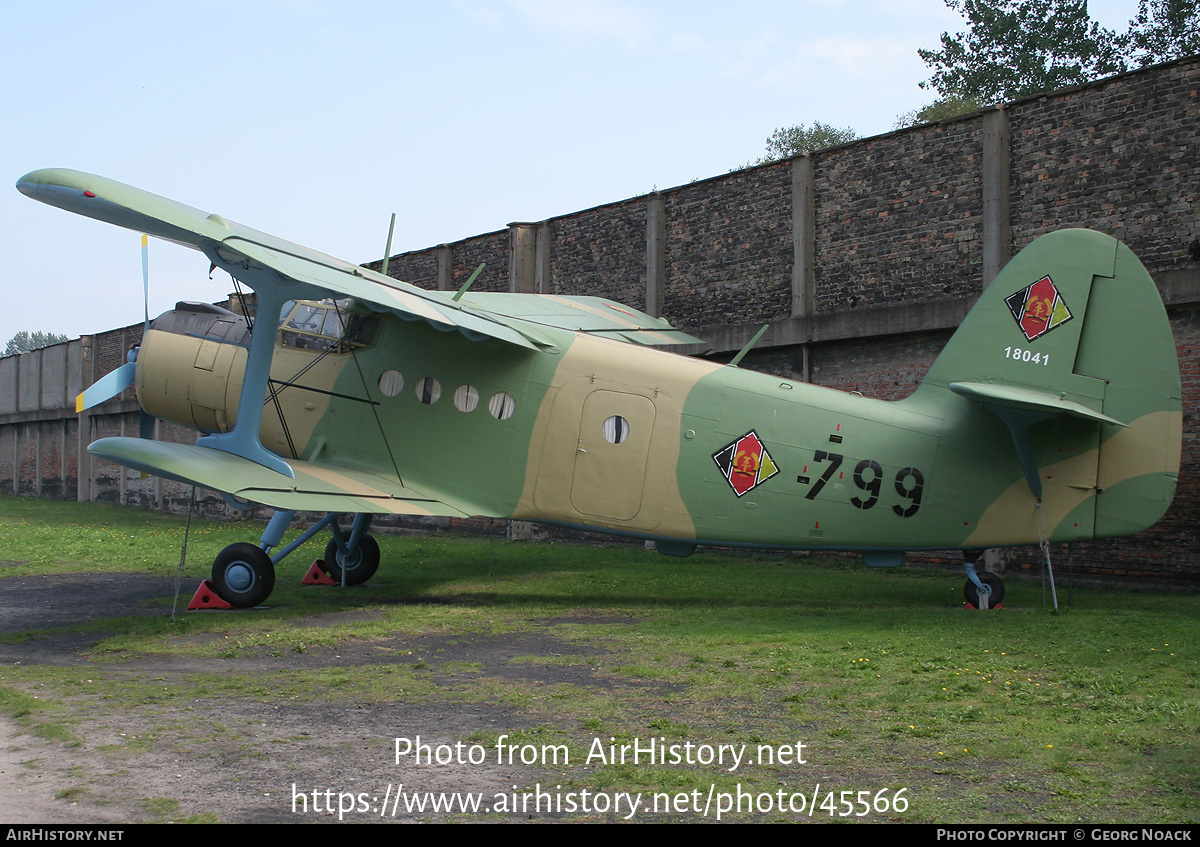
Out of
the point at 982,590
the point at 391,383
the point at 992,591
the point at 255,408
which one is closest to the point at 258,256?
the point at 255,408

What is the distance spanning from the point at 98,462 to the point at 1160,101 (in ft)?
136

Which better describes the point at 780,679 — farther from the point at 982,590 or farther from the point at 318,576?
the point at 318,576

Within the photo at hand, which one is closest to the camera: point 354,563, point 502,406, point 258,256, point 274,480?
point 258,256

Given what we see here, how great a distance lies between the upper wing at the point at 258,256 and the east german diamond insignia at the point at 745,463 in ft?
8.71

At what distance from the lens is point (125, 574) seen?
14.3 m

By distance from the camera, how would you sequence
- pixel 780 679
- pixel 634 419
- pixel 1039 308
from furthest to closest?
1. pixel 634 419
2. pixel 1039 308
3. pixel 780 679

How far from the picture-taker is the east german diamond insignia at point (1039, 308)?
10305 millimetres

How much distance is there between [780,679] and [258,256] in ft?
21.2

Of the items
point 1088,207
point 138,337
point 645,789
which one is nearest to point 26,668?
point 645,789

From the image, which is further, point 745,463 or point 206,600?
point 745,463

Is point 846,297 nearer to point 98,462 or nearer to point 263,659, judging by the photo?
point 263,659

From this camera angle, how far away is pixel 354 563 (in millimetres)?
13477

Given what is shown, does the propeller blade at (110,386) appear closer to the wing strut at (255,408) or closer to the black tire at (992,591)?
the wing strut at (255,408)
